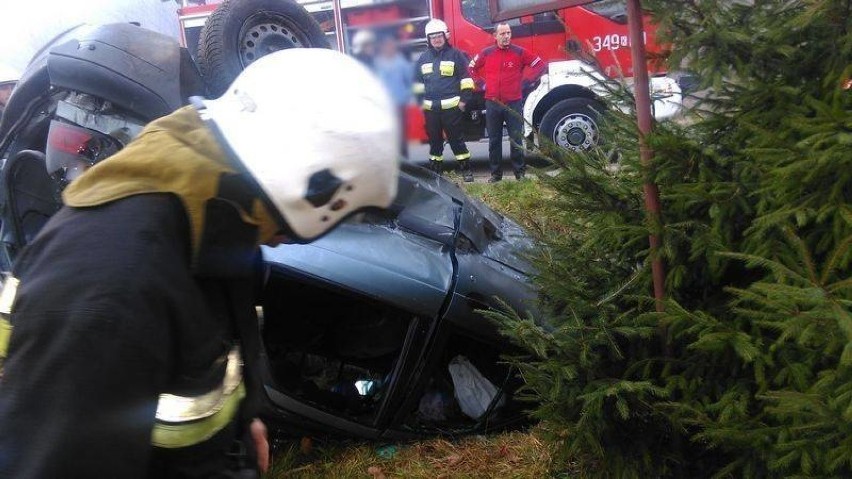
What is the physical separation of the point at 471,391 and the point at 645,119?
1.74 m

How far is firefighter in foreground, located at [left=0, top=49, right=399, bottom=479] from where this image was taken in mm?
1032

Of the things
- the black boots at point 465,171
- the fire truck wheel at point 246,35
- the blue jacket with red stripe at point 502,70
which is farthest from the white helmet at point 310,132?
the blue jacket with red stripe at point 502,70

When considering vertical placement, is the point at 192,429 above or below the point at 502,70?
above

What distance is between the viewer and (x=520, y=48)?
28.1 ft

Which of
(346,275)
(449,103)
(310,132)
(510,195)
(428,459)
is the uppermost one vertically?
(310,132)

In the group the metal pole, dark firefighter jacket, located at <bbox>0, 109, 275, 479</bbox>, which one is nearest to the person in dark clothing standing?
the metal pole

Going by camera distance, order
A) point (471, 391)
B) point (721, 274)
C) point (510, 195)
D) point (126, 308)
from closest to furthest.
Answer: point (126, 308) → point (721, 274) → point (471, 391) → point (510, 195)

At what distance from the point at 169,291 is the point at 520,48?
794 cm

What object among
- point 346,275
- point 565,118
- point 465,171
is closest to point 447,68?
point 346,275

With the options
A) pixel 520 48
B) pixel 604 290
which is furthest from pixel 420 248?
pixel 520 48

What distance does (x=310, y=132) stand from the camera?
1269mm

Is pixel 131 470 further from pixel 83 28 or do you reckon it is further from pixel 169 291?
pixel 83 28

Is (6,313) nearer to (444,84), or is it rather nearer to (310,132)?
(310,132)

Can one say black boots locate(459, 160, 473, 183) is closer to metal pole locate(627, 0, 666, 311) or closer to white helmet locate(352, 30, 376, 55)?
metal pole locate(627, 0, 666, 311)
